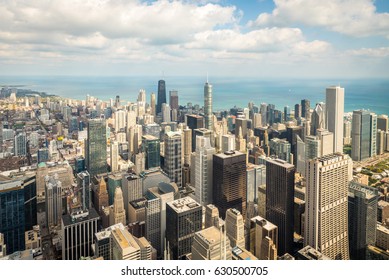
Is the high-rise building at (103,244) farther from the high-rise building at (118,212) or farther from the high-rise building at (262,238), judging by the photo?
the high-rise building at (262,238)

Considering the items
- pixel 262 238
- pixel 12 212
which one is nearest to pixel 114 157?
pixel 12 212

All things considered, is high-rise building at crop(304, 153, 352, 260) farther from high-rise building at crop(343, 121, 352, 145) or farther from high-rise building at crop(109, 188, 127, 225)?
high-rise building at crop(109, 188, 127, 225)

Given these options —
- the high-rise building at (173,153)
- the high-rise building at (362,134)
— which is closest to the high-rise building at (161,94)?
the high-rise building at (173,153)

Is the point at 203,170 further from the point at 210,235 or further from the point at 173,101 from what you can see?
the point at 210,235

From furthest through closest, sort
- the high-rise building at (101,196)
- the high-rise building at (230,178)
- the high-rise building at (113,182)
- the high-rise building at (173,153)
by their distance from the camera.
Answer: the high-rise building at (173,153), the high-rise building at (113,182), the high-rise building at (101,196), the high-rise building at (230,178)

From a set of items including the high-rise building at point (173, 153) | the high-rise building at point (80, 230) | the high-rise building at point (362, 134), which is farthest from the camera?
the high-rise building at point (173, 153)

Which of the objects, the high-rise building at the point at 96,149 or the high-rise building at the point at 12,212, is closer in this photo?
the high-rise building at the point at 12,212
